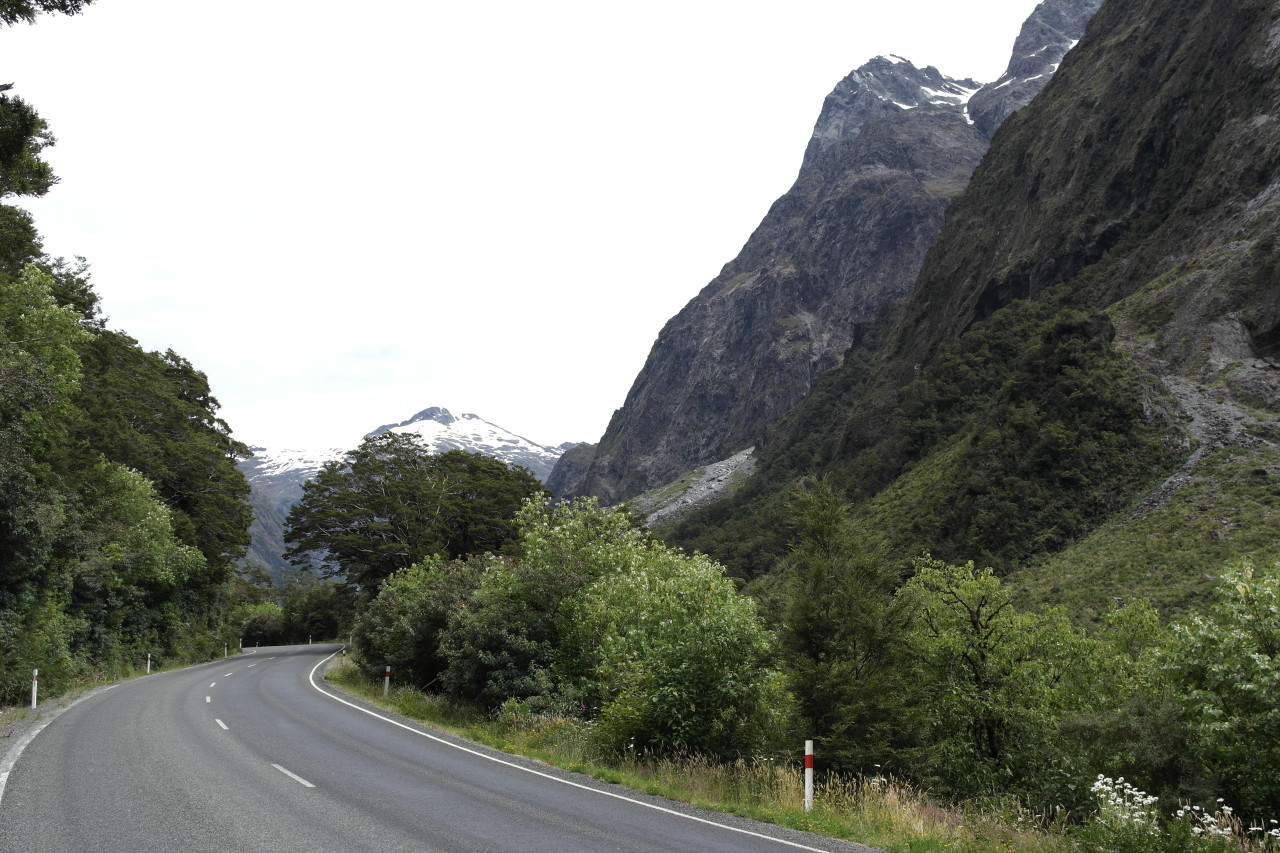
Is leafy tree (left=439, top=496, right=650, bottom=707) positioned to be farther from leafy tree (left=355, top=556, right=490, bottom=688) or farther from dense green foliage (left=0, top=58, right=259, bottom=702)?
dense green foliage (left=0, top=58, right=259, bottom=702)

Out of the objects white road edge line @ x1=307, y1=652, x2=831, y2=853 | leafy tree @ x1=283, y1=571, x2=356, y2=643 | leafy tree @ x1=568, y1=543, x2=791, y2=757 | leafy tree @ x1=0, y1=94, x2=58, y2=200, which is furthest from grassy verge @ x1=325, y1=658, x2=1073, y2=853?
leafy tree @ x1=283, y1=571, x2=356, y2=643

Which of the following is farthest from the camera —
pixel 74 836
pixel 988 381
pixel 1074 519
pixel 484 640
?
pixel 988 381

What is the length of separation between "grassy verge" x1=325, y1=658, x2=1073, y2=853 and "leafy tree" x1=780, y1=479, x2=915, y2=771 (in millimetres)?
857

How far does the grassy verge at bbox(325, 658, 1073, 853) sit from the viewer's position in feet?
28.9

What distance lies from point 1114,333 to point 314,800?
241ft

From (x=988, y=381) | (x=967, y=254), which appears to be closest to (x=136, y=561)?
(x=988, y=381)

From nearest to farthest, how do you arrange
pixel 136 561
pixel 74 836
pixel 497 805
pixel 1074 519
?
1. pixel 74 836
2. pixel 497 805
3. pixel 136 561
4. pixel 1074 519

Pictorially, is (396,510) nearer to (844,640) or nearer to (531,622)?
(531,622)

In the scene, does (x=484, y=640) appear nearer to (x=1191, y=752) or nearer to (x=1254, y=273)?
(x=1191, y=752)

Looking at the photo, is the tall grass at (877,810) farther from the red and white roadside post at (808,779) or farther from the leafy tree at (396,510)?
the leafy tree at (396,510)

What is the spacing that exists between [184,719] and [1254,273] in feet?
237

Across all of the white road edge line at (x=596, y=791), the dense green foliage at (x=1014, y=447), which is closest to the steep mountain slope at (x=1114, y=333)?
the dense green foliage at (x=1014, y=447)

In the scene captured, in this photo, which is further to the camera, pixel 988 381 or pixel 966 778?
pixel 988 381

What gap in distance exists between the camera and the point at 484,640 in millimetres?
19719
